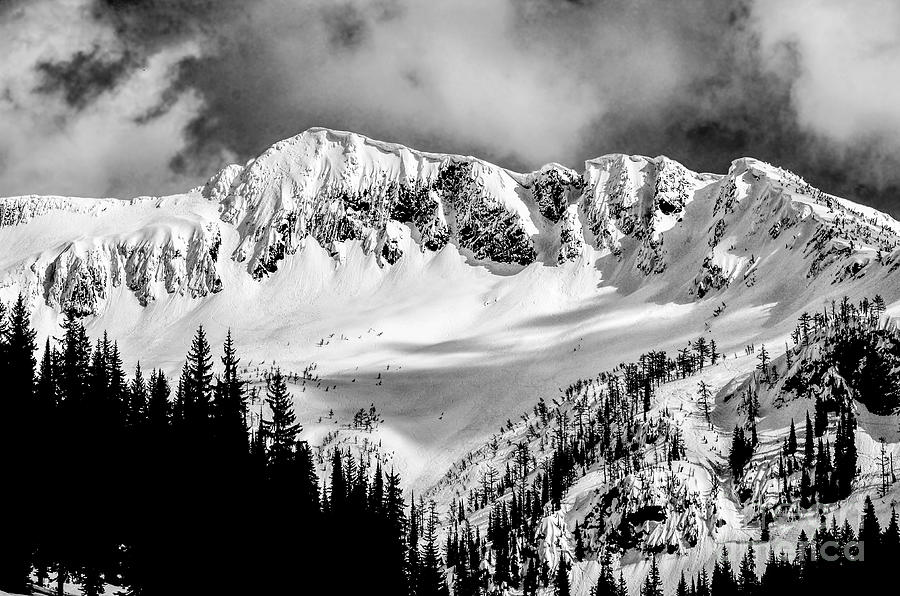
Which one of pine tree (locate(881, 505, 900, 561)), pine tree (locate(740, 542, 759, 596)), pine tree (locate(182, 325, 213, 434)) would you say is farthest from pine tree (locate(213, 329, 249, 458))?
pine tree (locate(881, 505, 900, 561))

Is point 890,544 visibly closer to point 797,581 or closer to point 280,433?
point 797,581

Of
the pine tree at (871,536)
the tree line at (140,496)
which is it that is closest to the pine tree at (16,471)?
the tree line at (140,496)

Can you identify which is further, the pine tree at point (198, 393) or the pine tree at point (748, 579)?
the pine tree at point (748, 579)

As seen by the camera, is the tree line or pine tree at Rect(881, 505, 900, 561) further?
pine tree at Rect(881, 505, 900, 561)

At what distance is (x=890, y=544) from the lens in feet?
474

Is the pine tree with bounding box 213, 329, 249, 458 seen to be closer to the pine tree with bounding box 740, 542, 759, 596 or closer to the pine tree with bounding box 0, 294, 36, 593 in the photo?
the pine tree with bounding box 0, 294, 36, 593

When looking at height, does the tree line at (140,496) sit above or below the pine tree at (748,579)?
above

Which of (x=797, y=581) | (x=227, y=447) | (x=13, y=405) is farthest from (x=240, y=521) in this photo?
(x=797, y=581)

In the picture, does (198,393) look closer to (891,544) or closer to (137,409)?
(137,409)

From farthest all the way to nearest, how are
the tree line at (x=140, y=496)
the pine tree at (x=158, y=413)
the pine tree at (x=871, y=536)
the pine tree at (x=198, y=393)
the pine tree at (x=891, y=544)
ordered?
1. the pine tree at (x=871, y=536)
2. the pine tree at (x=891, y=544)
3. the pine tree at (x=158, y=413)
4. the pine tree at (x=198, y=393)
5. the tree line at (x=140, y=496)

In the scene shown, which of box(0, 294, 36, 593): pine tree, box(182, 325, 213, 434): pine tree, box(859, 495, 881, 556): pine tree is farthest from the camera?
box(859, 495, 881, 556): pine tree

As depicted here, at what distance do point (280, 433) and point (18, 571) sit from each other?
24.6 m

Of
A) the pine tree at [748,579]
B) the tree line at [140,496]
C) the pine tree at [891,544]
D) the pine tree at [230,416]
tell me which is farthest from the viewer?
the pine tree at [748,579]

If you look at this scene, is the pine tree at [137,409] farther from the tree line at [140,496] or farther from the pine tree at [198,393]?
the pine tree at [198,393]
